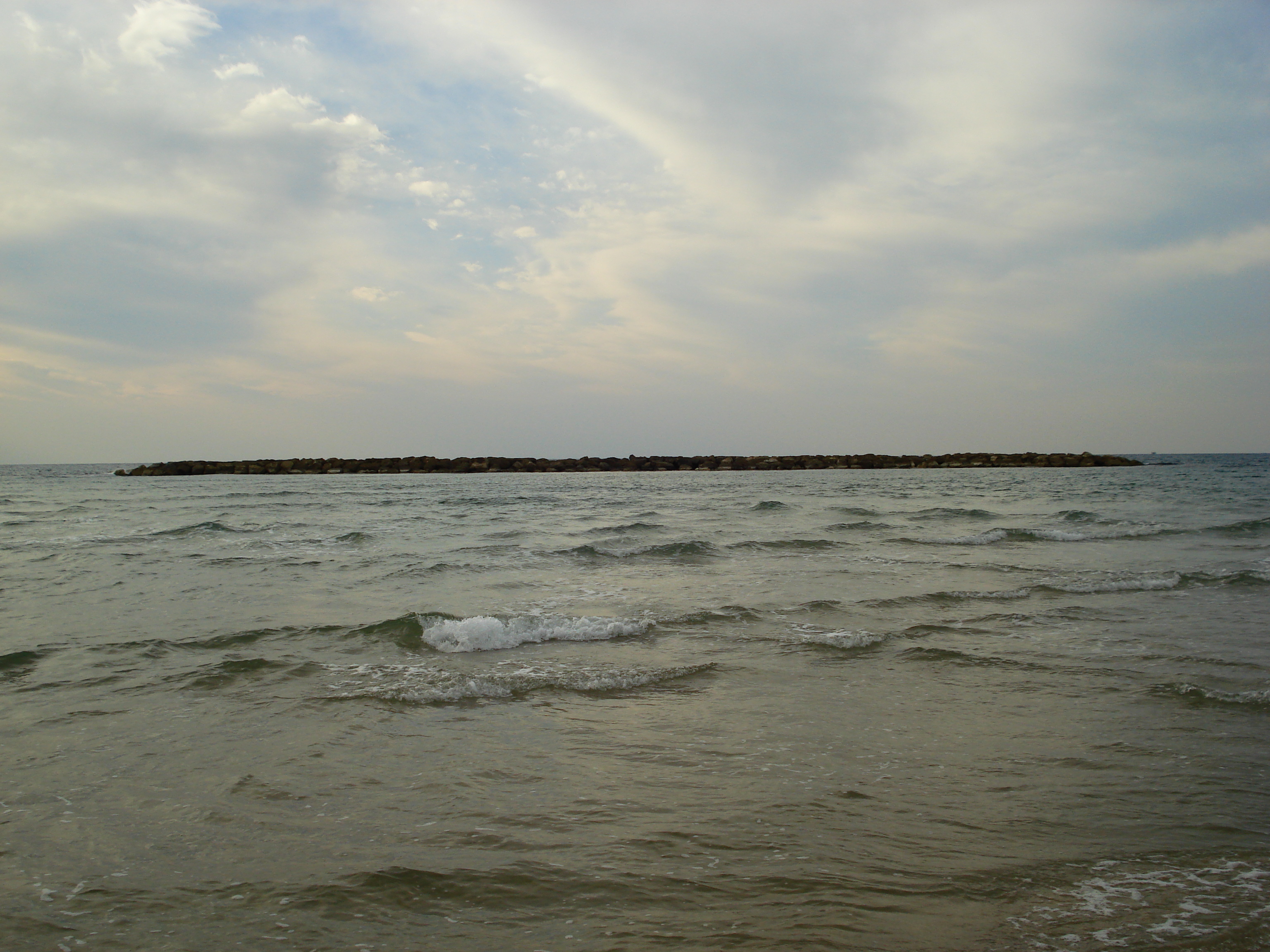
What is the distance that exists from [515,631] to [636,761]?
3.46 m

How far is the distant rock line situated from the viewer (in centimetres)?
5825

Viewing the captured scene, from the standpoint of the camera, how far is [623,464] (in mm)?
64188

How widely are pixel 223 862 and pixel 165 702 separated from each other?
8.99ft

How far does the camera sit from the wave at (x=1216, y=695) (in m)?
5.09

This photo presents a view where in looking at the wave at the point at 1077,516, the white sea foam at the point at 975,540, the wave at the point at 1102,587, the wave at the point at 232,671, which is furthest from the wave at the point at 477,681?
the wave at the point at 1077,516

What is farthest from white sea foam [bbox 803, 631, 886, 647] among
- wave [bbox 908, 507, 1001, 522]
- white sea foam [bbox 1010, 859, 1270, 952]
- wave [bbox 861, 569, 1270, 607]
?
wave [bbox 908, 507, 1001, 522]

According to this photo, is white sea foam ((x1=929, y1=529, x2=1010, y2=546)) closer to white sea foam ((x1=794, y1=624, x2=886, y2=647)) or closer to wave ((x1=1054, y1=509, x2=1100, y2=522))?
wave ((x1=1054, y1=509, x2=1100, y2=522))

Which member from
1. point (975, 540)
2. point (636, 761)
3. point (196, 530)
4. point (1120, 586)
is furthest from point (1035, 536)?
point (196, 530)

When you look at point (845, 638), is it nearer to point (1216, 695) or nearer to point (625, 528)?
point (1216, 695)

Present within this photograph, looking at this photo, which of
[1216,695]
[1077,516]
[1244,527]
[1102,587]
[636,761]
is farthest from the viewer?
[1077,516]

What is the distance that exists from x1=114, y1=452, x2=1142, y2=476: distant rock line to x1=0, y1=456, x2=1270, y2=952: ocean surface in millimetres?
48855

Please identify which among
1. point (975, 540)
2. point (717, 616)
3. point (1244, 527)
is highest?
point (1244, 527)

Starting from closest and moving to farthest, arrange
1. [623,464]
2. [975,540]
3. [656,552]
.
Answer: [656,552], [975,540], [623,464]

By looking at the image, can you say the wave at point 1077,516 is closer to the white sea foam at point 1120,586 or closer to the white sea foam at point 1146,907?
the white sea foam at point 1120,586
